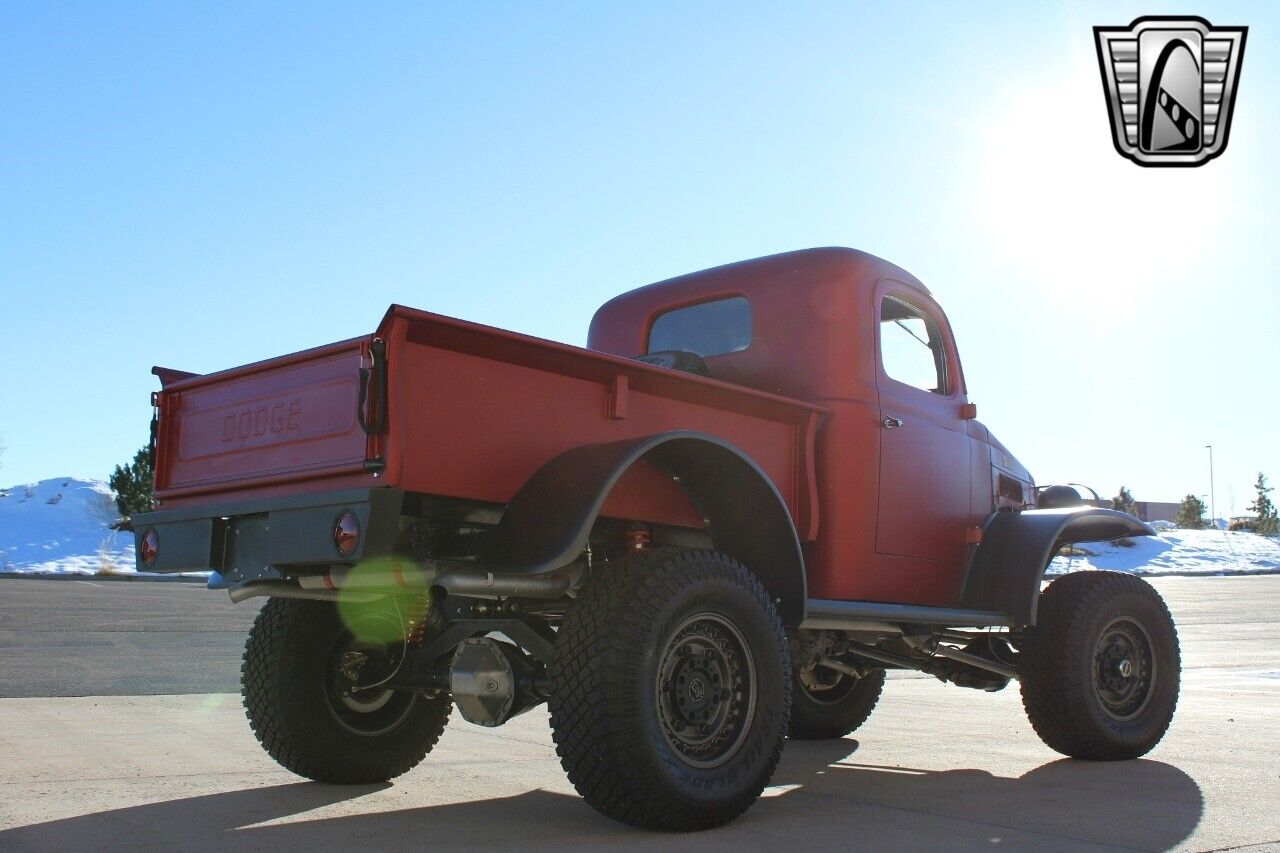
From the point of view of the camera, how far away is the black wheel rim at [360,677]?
5.14m

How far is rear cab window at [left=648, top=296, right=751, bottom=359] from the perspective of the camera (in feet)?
20.1

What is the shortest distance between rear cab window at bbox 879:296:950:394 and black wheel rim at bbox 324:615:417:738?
8.70ft

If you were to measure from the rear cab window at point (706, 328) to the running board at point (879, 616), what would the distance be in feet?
4.72

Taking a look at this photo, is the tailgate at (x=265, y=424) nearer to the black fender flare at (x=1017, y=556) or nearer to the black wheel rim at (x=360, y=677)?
the black wheel rim at (x=360, y=677)

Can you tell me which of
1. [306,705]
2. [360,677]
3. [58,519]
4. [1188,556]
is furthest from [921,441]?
[58,519]

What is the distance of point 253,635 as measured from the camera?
16.9ft

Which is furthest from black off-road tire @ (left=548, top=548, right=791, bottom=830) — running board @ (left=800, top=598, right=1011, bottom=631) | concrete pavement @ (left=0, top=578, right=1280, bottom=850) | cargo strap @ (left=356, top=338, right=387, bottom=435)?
cargo strap @ (left=356, top=338, right=387, bottom=435)

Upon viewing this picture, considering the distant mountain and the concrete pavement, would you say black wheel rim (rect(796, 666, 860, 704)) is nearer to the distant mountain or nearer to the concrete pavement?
the concrete pavement

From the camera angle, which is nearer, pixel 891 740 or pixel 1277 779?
pixel 1277 779

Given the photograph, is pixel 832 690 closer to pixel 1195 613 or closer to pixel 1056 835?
pixel 1056 835

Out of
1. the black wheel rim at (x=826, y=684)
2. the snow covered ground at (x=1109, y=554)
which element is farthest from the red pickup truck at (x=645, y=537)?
the snow covered ground at (x=1109, y=554)

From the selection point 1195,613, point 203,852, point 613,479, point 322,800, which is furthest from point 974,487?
point 1195,613

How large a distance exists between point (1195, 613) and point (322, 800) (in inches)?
831

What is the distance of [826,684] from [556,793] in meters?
2.68
